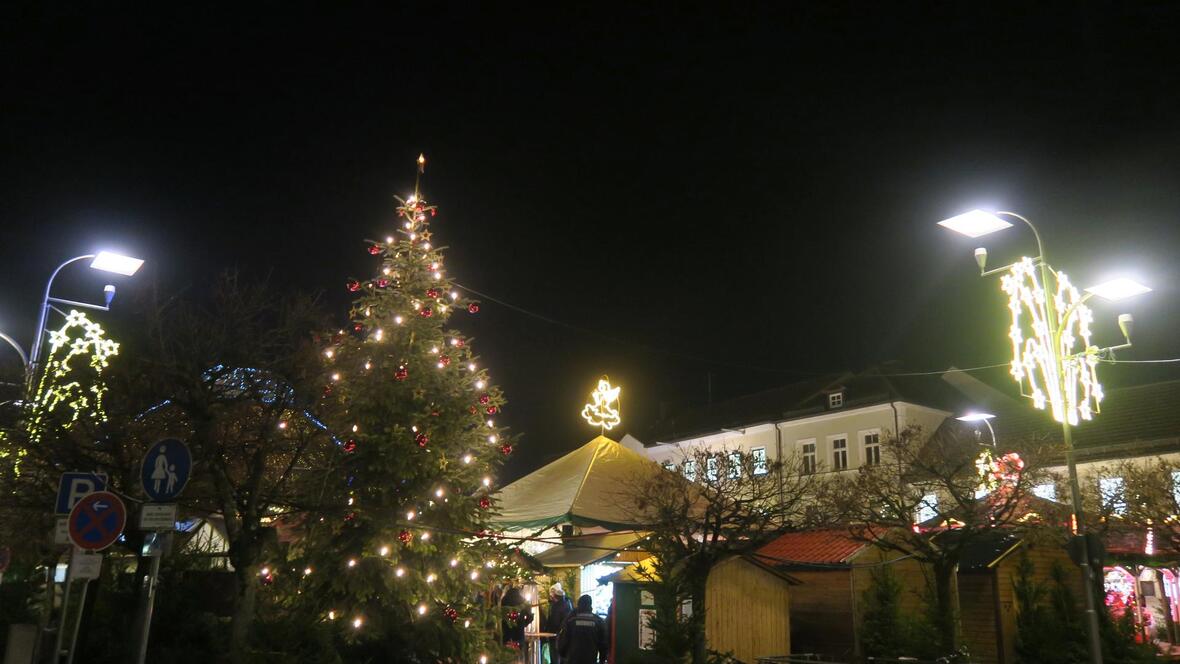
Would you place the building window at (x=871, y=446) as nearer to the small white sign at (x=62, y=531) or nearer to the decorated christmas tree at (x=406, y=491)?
the decorated christmas tree at (x=406, y=491)

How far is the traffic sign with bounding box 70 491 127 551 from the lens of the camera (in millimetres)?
9820

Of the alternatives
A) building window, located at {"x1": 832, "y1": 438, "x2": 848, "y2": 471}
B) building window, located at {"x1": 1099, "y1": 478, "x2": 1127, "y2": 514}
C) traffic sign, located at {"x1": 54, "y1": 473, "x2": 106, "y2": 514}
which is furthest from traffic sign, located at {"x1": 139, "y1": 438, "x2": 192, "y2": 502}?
building window, located at {"x1": 832, "y1": 438, "x2": 848, "y2": 471}

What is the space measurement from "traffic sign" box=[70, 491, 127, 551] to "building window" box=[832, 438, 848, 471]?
118 feet

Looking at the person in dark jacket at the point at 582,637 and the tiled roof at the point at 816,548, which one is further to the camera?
the tiled roof at the point at 816,548

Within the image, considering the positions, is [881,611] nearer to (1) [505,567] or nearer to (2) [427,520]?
(1) [505,567]

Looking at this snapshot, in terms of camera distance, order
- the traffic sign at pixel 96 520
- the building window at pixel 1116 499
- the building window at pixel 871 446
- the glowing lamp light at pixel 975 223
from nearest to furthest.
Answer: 1. the traffic sign at pixel 96 520
2. the glowing lamp light at pixel 975 223
3. the building window at pixel 1116 499
4. the building window at pixel 871 446

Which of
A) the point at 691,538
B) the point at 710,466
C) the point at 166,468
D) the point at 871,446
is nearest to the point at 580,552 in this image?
the point at 710,466

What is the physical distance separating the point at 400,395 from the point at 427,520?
2.05 m

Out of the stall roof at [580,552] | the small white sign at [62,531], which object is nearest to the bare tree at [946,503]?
the stall roof at [580,552]

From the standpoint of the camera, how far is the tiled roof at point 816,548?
1961cm

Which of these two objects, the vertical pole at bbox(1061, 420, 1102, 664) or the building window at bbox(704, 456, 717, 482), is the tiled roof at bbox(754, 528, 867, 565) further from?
the vertical pole at bbox(1061, 420, 1102, 664)

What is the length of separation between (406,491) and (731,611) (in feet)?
21.6

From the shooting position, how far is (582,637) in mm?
13984

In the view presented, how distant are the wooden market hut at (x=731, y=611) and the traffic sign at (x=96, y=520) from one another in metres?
8.78
